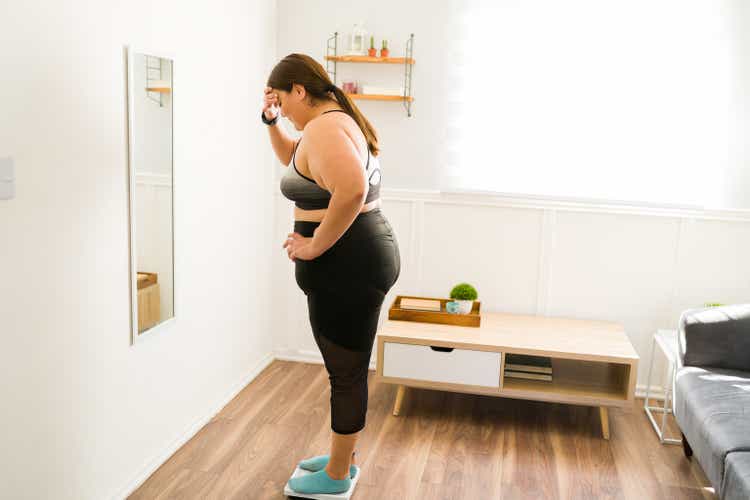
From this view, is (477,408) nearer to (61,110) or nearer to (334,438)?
(334,438)

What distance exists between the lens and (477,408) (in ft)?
10.4

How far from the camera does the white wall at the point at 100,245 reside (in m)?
1.73

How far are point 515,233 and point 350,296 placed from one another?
1599 mm

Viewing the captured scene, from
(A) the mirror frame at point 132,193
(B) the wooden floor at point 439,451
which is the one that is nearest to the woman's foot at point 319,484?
(B) the wooden floor at point 439,451

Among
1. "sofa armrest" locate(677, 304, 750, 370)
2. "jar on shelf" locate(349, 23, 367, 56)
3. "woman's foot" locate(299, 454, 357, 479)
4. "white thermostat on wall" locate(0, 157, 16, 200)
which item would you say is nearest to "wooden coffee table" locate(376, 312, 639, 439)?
"sofa armrest" locate(677, 304, 750, 370)

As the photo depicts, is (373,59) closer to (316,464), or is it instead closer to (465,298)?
(465,298)

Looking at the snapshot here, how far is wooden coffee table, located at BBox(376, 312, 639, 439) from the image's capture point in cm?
288

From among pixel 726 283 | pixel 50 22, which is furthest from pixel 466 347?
pixel 50 22

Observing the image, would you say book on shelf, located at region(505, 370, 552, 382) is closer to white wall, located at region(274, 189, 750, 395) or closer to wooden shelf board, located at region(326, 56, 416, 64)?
white wall, located at region(274, 189, 750, 395)

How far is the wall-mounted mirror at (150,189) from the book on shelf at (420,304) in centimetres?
114

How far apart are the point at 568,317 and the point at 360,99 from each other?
1.50 meters

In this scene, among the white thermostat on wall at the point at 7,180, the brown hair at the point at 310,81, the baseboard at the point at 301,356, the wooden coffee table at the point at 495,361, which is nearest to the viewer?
the white thermostat on wall at the point at 7,180

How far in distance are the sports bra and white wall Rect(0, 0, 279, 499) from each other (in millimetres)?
535

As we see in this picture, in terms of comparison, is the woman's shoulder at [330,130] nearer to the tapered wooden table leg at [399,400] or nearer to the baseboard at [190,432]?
the baseboard at [190,432]
